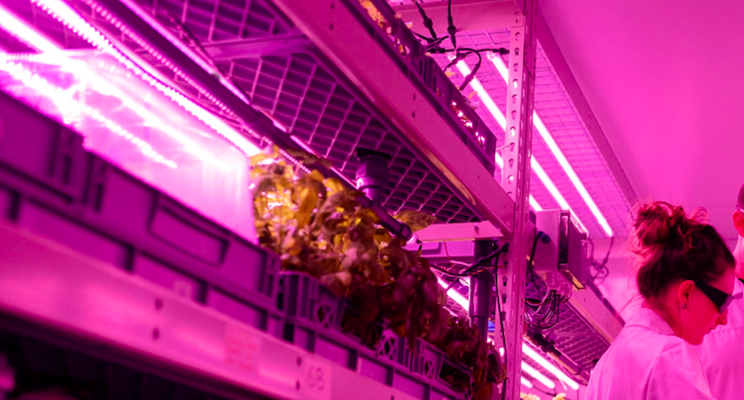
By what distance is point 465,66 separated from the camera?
2.94 m

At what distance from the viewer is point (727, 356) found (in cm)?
263

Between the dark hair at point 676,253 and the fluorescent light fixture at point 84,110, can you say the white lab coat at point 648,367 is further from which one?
the fluorescent light fixture at point 84,110

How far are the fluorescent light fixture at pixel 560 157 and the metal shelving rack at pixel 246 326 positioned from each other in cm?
49

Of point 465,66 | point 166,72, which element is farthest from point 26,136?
point 465,66

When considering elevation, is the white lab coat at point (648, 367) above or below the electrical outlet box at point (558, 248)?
below

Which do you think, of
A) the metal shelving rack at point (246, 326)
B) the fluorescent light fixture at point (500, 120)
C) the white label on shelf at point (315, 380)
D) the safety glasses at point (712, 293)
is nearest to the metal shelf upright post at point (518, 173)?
the metal shelving rack at point (246, 326)

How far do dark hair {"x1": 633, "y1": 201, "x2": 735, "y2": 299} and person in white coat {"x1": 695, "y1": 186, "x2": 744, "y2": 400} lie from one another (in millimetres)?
542

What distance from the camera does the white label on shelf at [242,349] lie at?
869 mm

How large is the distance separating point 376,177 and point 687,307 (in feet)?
3.50

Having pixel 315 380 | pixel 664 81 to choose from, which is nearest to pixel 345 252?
pixel 315 380

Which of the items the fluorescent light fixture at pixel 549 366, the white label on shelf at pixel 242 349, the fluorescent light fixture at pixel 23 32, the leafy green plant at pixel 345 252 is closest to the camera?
the white label on shelf at pixel 242 349

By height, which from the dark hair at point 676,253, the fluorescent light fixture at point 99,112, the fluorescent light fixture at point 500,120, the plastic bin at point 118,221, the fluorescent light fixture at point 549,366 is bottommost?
the plastic bin at point 118,221

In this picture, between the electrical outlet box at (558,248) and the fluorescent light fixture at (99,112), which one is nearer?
the fluorescent light fixture at (99,112)

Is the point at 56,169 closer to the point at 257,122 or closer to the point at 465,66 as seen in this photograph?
the point at 257,122
